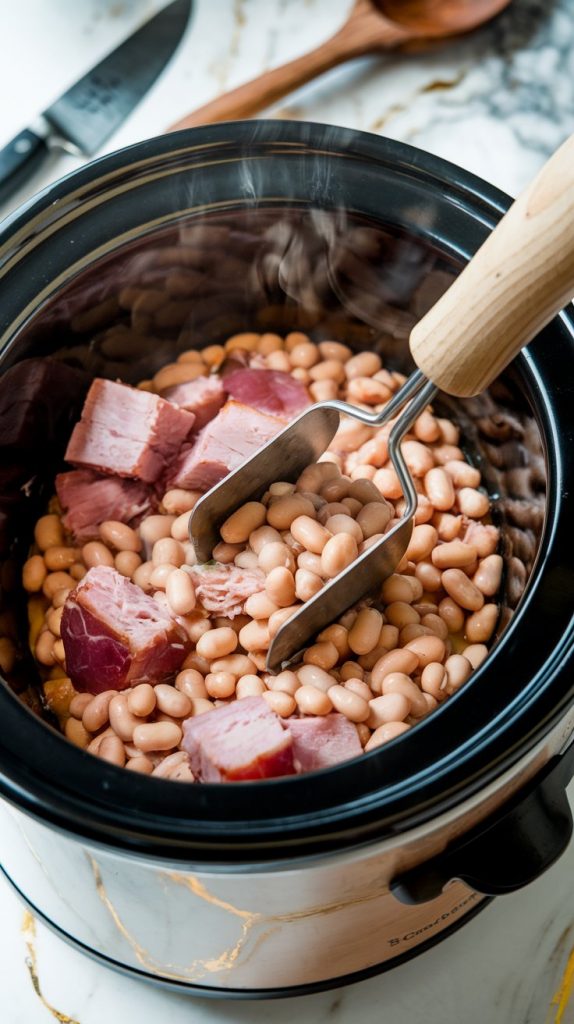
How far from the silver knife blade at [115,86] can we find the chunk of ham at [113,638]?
0.80 m

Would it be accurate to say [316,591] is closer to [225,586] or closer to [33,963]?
[225,586]

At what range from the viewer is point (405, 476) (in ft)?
3.67

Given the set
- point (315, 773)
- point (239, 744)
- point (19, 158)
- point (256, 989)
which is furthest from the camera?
point (19, 158)

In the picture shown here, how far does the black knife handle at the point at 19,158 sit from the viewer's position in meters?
1.53

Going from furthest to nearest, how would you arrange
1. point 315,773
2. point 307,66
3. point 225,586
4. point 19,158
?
point 307,66 → point 19,158 → point 225,586 → point 315,773

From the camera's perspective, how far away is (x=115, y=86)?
162cm

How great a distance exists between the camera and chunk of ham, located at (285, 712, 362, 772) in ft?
3.21

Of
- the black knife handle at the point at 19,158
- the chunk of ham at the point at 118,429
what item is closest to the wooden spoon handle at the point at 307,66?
the black knife handle at the point at 19,158

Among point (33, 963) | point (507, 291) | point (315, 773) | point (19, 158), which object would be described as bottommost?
point (33, 963)

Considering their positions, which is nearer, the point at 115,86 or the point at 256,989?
the point at 256,989

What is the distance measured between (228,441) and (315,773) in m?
0.52

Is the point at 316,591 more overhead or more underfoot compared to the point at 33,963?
more overhead

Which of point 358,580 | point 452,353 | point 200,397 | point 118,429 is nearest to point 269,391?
point 200,397

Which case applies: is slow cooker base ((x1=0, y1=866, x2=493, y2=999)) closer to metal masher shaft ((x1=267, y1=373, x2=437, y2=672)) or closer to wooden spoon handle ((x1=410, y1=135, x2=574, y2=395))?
metal masher shaft ((x1=267, y1=373, x2=437, y2=672))
